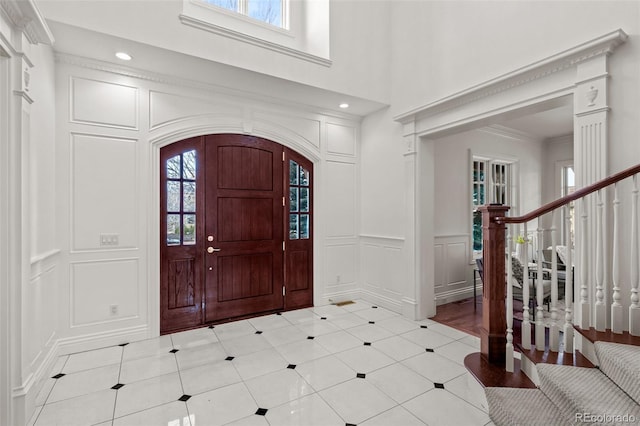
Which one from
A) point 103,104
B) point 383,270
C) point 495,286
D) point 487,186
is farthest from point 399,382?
point 487,186

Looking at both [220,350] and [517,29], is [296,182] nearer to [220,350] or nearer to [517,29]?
[220,350]

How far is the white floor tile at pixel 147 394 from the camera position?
90.8 inches

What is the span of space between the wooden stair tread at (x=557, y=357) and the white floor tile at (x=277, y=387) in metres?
1.68

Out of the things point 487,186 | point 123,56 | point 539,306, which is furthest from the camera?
point 487,186

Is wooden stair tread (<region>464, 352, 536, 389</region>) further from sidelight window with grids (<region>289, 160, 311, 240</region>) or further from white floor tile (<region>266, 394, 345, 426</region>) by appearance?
sidelight window with grids (<region>289, 160, 311, 240</region>)

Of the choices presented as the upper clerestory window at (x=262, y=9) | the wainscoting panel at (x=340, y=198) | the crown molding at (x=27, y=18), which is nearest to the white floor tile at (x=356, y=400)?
the wainscoting panel at (x=340, y=198)

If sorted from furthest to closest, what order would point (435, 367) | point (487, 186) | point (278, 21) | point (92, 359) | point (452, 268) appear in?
point (487, 186), point (452, 268), point (278, 21), point (92, 359), point (435, 367)

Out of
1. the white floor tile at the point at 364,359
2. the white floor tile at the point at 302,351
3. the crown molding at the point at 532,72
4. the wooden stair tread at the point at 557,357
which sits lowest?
the white floor tile at the point at 364,359

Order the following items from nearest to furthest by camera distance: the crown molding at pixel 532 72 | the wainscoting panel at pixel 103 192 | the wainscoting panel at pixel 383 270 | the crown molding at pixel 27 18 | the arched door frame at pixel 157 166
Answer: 1. the crown molding at pixel 27 18
2. the crown molding at pixel 532 72
3. the wainscoting panel at pixel 103 192
4. the arched door frame at pixel 157 166
5. the wainscoting panel at pixel 383 270

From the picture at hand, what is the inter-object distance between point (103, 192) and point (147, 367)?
72.4 inches

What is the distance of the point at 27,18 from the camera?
6.48 ft

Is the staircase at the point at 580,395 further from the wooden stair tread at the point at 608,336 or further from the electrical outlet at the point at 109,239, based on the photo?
the electrical outlet at the point at 109,239

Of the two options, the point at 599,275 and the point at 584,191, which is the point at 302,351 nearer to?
the point at 599,275

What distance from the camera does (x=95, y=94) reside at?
331cm
